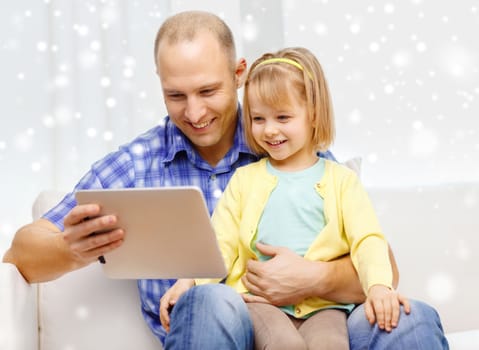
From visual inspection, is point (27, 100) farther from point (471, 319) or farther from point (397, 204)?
Result: point (471, 319)

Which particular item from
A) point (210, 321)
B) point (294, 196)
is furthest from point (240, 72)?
point (210, 321)

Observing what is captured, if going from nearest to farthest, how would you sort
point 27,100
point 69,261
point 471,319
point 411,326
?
point 411,326
point 69,261
point 471,319
point 27,100

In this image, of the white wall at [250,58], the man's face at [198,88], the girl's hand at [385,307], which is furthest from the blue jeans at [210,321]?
the white wall at [250,58]

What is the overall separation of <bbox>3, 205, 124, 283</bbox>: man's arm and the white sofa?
0.04 m

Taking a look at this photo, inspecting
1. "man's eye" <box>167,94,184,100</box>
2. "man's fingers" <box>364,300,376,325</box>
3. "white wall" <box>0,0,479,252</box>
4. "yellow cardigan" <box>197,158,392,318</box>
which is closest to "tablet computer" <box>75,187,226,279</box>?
"yellow cardigan" <box>197,158,392,318</box>

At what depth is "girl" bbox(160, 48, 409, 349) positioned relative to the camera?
4.68 ft

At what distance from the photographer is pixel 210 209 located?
167cm

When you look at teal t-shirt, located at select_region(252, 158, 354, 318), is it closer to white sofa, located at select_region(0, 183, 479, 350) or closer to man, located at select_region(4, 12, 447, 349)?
man, located at select_region(4, 12, 447, 349)

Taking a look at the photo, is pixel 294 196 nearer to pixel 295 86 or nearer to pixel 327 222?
pixel 327 222

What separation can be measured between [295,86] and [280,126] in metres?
0.09

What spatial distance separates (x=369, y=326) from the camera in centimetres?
131

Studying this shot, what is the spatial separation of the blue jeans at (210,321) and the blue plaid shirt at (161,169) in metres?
0.37

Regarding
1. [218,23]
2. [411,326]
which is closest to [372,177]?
[218,23]

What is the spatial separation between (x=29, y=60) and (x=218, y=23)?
0.90m
